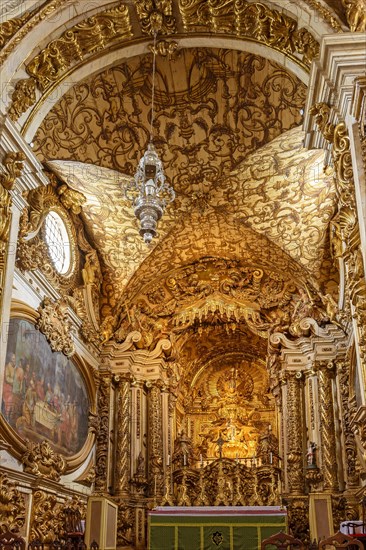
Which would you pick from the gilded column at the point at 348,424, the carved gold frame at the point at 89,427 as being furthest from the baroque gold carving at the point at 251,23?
the gilded column at the point at 348,424

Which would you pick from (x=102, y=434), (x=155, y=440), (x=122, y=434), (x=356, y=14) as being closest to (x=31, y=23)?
(x=356, y=14)

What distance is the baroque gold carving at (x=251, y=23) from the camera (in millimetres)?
8117

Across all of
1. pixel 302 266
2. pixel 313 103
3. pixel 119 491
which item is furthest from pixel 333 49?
pixel 119 491

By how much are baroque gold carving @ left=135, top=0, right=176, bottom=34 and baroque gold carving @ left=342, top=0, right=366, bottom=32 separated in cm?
253

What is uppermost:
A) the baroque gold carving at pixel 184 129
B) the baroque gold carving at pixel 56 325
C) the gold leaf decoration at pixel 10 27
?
the baroque gold carving at pixel 184 129

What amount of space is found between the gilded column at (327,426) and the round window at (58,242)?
5.63 metres

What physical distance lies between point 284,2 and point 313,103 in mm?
1372

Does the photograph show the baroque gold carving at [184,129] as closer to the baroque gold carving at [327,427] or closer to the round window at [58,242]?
the round window at [58,242]

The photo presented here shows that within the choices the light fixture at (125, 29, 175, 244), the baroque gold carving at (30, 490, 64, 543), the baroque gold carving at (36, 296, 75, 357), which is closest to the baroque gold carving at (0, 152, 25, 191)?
the light fixture at (125, 29, 175, 244)

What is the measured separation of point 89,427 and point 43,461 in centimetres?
307

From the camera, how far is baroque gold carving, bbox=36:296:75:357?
1040cm

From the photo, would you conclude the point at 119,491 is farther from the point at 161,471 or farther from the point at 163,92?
the point at 163,92

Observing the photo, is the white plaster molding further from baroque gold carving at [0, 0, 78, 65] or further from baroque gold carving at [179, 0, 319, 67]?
baroque gold carving at [0, 0, 78, 65]

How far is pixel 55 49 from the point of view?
28.1 ft
